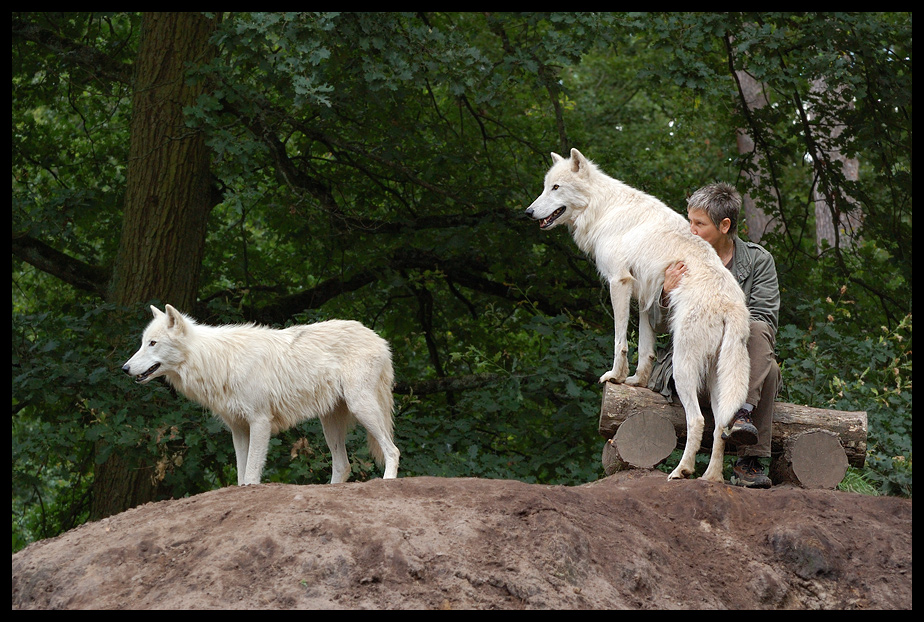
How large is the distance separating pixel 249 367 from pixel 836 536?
431 centimetres

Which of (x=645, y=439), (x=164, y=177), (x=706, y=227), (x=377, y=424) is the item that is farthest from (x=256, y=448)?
(x=164, y=177)

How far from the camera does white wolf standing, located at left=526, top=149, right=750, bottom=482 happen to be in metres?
6.07

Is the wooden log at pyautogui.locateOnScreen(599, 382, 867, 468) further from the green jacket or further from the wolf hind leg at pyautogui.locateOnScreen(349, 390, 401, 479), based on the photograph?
the wolf hind leg at pyautogui.locateOnScreen(349, 390, 401, 479)

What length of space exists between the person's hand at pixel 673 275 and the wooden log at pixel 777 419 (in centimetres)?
83

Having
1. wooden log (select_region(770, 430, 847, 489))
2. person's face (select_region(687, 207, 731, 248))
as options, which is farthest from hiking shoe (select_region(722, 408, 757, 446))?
person's face (select_region(687, 207, 731, 248))

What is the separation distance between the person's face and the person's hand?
0.38 m

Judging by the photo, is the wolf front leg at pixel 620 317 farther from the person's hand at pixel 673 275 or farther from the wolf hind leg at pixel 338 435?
the wolf hind leg at pixel 338 435

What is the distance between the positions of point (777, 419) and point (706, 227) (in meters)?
1.54

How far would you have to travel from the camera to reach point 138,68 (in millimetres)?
10703

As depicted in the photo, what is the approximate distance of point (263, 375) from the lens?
22.1 ft

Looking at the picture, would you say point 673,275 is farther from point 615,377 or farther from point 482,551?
point 482,551

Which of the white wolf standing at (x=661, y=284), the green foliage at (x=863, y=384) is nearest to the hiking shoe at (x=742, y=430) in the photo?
the white wolf standing at (x=661, y=284)

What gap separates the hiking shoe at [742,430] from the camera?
5.91m

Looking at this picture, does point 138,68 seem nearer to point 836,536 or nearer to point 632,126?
point 836,536
